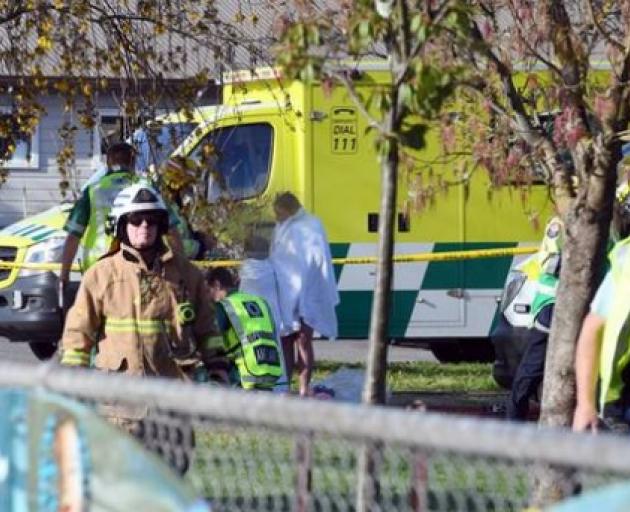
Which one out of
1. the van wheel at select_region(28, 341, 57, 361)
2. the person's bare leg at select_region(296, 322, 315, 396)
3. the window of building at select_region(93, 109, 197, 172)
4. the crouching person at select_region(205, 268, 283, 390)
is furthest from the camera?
the van wheel at select_region(28, 341, 57, 361)

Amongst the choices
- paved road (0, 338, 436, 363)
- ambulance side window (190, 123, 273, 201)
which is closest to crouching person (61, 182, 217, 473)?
ambulance side window (190, 123, 273, 201)

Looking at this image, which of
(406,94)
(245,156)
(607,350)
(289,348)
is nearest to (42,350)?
(245,156)

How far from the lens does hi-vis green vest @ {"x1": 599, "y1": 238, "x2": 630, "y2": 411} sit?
5.67 meters

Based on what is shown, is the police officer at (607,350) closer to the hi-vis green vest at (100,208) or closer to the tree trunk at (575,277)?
the tree trunk at (575,277)

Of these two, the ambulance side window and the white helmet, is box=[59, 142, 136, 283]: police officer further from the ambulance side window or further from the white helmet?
the white helmet

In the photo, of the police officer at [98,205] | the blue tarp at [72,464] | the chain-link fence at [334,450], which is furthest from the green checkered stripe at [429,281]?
the blue tarp at [72,464]

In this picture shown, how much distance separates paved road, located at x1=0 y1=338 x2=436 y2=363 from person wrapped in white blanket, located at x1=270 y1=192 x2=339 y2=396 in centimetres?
357

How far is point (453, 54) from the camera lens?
20.6 ft

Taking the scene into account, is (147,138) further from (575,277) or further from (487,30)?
(575,277)

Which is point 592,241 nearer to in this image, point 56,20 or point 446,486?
point 446,486

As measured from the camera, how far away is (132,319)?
6.89 metres

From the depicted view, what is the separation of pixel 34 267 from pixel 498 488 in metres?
11.4

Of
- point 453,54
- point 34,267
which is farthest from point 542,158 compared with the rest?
point 34,267

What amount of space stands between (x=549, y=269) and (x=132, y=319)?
3536 millimetres
